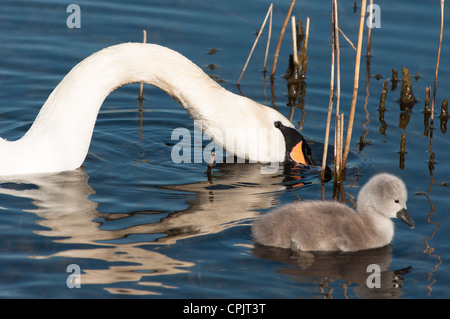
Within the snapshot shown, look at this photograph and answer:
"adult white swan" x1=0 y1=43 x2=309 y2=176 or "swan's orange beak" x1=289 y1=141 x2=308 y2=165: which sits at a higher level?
"adult white swan" x1=0 y1=43 x2=309 y2=176

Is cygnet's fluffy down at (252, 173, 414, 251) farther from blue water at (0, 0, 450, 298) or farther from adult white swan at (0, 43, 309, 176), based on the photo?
adult white swan at (0, 43, 309, 176)

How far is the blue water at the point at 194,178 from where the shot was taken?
6.55 m

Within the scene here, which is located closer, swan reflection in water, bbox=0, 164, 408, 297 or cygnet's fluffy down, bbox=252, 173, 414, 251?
swan reflection in water, bbox=0, 164, 408, 297

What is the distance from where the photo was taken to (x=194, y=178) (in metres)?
8.60

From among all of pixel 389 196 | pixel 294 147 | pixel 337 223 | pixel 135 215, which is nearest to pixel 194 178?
pixel 294 147

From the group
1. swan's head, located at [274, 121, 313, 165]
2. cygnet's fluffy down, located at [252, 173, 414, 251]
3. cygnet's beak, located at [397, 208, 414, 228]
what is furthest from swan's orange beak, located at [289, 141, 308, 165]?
cygnet's beak, located at [397, 208, 414, 228]

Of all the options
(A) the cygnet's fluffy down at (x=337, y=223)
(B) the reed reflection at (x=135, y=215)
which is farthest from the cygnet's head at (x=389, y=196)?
(B) the reed reflection at (x=135, y=215)

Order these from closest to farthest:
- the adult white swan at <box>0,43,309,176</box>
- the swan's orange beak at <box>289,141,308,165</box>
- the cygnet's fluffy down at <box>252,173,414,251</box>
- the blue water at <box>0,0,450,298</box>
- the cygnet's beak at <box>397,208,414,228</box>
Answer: the blue water at <box>0,0,450,298</box> → the cygnet's fluffy down at <box>252,173,414,251</box> → the cygnet's beak at <box>397,208,414,228</box> → the adult white swan at <box>0,43,309,176</box> → the swan's orange beak at <box>289,141,308,165</box>

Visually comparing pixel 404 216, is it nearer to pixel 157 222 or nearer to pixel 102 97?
pixel 157 222

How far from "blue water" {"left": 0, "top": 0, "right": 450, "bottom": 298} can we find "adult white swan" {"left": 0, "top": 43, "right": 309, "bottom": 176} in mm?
268

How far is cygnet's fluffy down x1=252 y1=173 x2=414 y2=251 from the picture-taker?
696cm

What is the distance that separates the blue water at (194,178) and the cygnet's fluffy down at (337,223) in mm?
111

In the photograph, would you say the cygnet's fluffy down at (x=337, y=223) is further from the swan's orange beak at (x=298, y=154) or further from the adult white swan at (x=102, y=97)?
the swan's orange beak at (x=298, y=154)

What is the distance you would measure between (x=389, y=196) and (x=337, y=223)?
473 mm
